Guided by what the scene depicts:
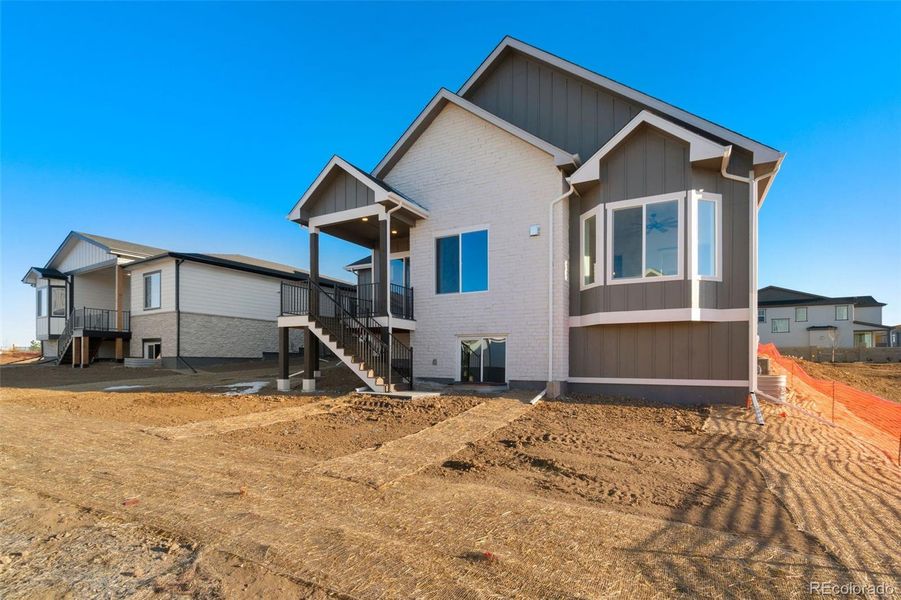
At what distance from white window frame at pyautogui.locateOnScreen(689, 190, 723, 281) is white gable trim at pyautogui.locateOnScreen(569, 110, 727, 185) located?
0.80 meters

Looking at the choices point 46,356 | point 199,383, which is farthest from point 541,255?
point 46,356

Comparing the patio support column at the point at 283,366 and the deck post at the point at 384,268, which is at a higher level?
the deck post at the point at 384,268

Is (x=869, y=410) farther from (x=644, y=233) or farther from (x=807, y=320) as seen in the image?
(x=807, y=320)

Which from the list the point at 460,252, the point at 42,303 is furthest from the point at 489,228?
the point at 42,303

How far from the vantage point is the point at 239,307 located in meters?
21.4

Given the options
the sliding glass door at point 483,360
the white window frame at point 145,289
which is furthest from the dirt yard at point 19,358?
the sliding glass door at point 483,360

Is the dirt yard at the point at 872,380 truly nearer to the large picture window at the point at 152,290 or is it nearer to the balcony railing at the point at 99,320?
the large picture window at the point at 152,290

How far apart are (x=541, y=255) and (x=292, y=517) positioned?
839 centimetres

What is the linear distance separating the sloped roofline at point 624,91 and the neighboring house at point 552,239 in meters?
0.03

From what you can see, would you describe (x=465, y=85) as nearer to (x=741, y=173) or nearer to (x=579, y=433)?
(x=741, y=173)

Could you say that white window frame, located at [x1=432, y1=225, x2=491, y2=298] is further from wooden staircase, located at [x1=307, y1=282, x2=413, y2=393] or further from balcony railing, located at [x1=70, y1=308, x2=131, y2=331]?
balcony railing, located at [x1=70, y1=308, x2=131, y2=331]

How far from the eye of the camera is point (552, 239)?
10594 mm

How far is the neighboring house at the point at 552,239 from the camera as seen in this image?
9.40 metres

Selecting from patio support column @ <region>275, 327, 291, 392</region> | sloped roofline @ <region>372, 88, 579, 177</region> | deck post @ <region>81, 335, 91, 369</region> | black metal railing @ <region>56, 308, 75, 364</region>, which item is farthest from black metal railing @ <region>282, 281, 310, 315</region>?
black metal railing @ <region>56, 308, 75, 364</region>
